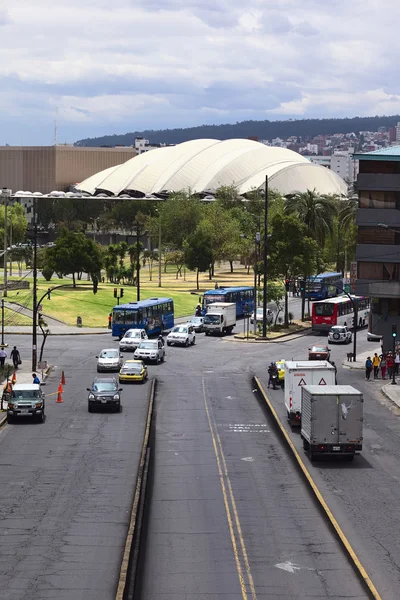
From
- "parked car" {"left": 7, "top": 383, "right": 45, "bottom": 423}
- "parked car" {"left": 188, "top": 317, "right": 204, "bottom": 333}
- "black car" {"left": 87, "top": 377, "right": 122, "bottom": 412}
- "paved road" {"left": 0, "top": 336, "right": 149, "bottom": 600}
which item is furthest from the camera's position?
"parked car" {"left": 188, "top": 317, "right": 204, "bottom": 333}

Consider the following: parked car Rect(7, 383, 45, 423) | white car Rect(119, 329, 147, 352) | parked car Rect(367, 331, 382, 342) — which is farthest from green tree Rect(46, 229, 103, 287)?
parked car Rect(7, 383, 45, 423)

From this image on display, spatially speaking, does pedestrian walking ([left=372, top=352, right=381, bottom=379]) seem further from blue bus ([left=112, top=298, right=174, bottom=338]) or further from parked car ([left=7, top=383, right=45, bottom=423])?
parked car ([left=7, top=383, right=45, bottom=423])

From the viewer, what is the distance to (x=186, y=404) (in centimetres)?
5903

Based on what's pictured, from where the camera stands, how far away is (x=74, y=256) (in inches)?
4865

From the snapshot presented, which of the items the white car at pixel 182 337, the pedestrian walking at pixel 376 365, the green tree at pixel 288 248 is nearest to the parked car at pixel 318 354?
the pedestrian walking at pixel 376 365

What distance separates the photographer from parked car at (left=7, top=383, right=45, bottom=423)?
52.2 meters

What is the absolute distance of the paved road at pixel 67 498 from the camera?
90.6ft

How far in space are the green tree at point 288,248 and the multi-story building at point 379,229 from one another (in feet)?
59.2

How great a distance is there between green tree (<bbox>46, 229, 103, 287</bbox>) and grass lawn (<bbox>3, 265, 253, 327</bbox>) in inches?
87.1

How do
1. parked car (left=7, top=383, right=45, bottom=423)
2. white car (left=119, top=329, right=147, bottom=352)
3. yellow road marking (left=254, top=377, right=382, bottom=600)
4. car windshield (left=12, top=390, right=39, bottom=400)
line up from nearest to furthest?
1. yellow road marking (left=254, top=377, right=382, bottom=600)
2. parked car (left=7, top=383, right=45, bottom=423)
3. car windshield (left=12, top=390, right=39, bottom=400)
4. white car (left=119, top=329, right=147, bottom=352)

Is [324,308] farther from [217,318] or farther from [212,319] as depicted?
[212,319]

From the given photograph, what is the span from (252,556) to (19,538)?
6.94m

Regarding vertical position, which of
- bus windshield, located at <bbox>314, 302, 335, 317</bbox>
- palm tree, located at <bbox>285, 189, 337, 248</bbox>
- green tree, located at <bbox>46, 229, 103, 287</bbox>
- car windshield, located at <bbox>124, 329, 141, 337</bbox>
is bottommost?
car windshield, located at <bbox>124, 329, 141, 337</bbox>

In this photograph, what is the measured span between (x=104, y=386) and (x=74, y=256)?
225 ft
